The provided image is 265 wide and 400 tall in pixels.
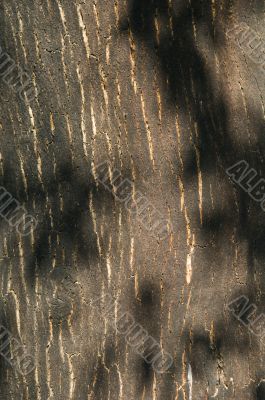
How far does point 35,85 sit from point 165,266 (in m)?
0.85

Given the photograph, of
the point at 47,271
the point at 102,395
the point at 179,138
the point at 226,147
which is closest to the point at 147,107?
the point at 179,138

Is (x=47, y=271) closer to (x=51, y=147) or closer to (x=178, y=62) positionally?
(x=51, y=147)

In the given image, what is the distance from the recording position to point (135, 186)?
6.69ft

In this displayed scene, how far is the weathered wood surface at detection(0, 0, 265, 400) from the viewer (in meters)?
1.94

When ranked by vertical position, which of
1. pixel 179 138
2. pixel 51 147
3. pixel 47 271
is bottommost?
pixel 47 271

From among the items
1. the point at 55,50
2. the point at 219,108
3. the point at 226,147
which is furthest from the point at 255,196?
the point at 55,50

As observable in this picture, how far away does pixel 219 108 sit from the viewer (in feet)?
6.73

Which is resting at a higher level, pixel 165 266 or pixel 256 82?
pixel 256 82

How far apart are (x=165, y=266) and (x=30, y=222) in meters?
0.55

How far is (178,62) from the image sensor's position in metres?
1.99

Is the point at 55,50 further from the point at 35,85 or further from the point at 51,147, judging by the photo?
the point at 51,147

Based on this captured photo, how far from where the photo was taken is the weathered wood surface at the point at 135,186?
194 centimetres

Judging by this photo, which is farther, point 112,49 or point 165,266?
point 165,266

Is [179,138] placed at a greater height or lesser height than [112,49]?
lesser
